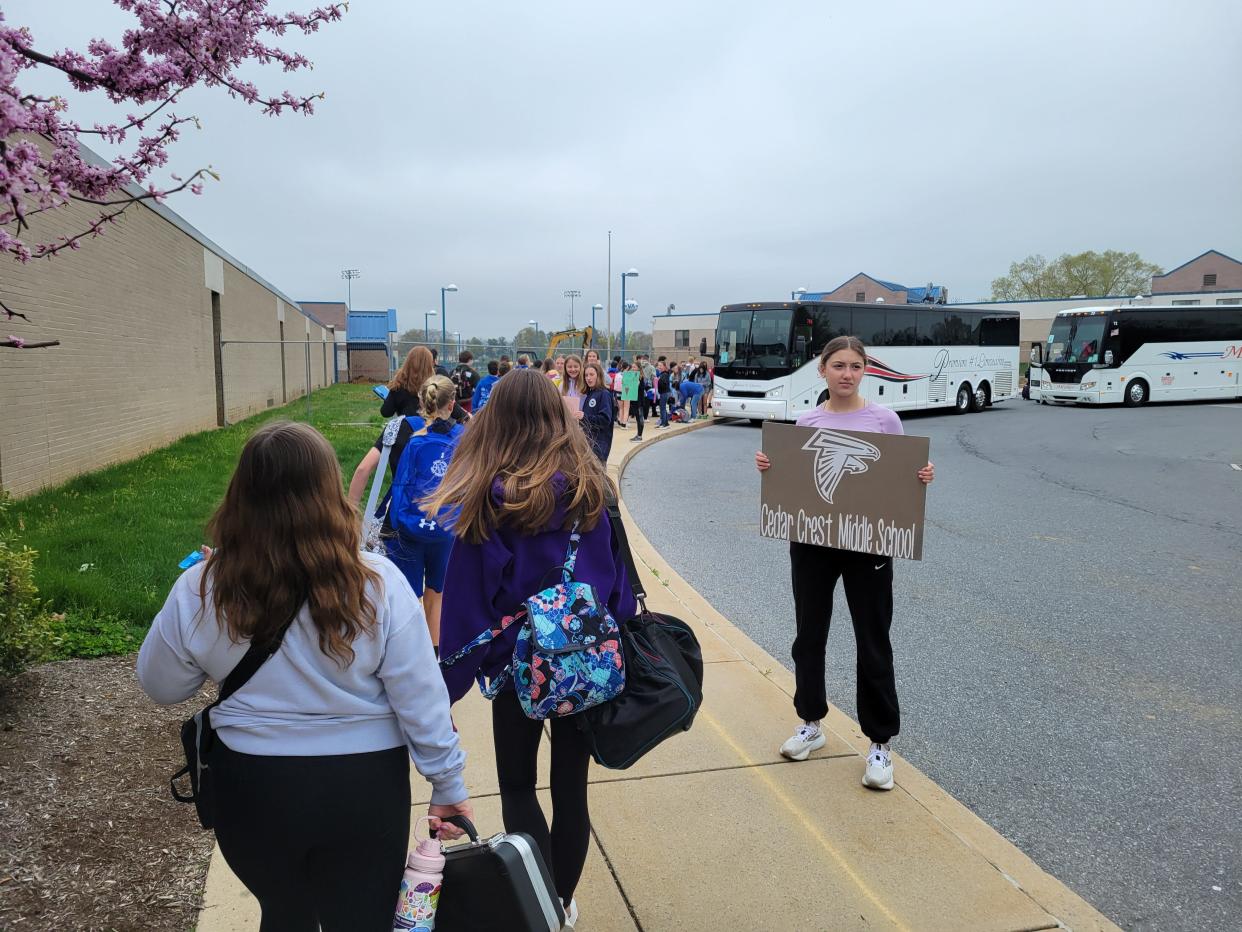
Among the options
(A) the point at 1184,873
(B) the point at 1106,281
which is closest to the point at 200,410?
(A) the point at 1184,873

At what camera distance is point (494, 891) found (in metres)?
1.97

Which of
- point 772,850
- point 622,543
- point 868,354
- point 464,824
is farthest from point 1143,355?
point 464,824

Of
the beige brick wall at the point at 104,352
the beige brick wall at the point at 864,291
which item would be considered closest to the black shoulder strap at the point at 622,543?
the beige brick wall at the point at 104,352

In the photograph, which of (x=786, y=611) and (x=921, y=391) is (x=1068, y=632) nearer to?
(x=786, y=611)

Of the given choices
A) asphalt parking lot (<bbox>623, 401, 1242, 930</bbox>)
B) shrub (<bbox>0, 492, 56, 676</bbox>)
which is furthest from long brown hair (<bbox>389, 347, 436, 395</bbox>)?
asphalt parking lot (<bbox>623, 401, 1242, 930</bbox>)

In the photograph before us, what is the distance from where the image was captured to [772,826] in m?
3.43

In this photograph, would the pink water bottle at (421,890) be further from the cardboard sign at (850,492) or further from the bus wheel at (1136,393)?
the bus wheel at (1136,393)

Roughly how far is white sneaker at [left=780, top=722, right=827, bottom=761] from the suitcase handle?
2226mm

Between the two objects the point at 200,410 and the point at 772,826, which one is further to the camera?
the point at 200,410

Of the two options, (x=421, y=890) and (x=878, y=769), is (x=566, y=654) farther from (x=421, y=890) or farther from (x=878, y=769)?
(x=878, y=769)

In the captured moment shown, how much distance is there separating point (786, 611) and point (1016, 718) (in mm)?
2159

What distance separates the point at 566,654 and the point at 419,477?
2.77 m

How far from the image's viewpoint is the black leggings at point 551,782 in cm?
255

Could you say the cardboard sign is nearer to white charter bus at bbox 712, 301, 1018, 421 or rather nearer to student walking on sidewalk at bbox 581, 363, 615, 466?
student walking on sidewalk at bbox 581, 363, 615, 466
